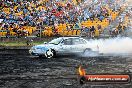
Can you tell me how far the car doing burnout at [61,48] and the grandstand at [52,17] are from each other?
1100 centimetres

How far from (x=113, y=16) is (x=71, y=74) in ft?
84.7

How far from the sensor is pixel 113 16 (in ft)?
135

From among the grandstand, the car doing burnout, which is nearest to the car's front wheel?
the car doing burnout

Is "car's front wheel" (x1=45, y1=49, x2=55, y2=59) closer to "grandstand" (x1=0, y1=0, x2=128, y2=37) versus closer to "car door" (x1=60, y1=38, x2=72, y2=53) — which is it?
"car door" (x1=60, y1=38, x2=72, y2=53)

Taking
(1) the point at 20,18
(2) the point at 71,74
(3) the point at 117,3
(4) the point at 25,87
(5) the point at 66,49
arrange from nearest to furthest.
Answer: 1. (4) the point at 25,87
2. (2) the point at 71,74
3. (5) the point at 66,49
4. (1) the point at 20,18
5. (3) the point at 117,3

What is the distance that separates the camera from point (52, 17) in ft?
125

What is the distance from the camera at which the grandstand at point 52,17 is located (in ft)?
120

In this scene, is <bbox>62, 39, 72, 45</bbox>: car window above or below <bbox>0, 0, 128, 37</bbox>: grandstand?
below

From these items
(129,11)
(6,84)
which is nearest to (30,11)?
(129,11)

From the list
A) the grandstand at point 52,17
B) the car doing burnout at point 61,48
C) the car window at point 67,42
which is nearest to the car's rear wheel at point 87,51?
the car doing burnout at point 61,48

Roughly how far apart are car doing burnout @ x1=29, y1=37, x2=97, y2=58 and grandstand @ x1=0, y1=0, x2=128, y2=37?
11.0m

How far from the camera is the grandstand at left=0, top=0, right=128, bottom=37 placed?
36.6 meters

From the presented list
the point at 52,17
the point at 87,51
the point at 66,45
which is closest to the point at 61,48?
the point at 66,45

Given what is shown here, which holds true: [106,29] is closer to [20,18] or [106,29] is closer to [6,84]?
[20,18]
